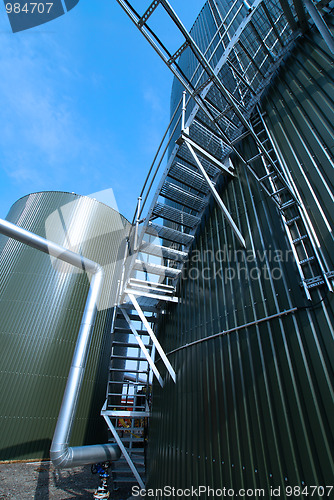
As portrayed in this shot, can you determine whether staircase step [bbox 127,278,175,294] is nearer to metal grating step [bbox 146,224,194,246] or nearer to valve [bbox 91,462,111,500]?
metal grating step [bbox 146,224,194,246]

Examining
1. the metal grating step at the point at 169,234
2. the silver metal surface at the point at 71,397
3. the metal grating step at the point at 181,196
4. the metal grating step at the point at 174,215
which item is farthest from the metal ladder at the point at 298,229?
the silver metal surface at the point at 71,397

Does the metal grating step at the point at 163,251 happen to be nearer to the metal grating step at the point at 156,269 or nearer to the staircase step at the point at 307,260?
the metal grating step at the point at 156,269

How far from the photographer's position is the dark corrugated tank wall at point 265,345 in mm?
3629

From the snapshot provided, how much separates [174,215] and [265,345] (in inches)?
184

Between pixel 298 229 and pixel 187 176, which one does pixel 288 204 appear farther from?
pixel 187 176

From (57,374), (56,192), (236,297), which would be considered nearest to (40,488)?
(57,374)

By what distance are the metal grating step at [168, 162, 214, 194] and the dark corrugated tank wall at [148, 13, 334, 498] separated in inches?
28.1

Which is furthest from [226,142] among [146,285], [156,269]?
[146,285]

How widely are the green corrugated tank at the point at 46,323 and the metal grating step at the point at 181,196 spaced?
11.0 meters

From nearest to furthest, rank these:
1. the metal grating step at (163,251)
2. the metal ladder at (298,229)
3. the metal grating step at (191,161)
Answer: the metal ladder at (298,229), the metal grating step at (191,161), the metal grating step at (163,251)

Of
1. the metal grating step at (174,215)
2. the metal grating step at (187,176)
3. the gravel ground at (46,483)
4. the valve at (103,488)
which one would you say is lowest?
the gravel ground at (46,483)

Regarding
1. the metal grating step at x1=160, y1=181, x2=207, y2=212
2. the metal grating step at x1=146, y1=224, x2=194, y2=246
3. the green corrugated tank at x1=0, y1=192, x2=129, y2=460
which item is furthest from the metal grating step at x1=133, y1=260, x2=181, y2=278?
the green corrugated tank at x1=0, y1=192, x2=129, y2=460

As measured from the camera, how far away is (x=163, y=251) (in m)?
8.07

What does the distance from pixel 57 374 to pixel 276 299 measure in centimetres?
1336
